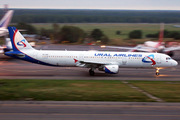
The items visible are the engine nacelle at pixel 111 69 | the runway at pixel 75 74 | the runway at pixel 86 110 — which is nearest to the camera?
the runway at pixel 86 110

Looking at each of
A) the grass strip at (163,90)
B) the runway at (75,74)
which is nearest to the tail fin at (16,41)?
the runway at (75,74)

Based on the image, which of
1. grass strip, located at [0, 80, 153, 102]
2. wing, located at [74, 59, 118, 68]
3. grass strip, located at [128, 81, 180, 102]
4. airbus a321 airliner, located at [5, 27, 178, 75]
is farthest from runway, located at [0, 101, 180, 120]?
airbus a321 airliner, located at [5, 27, 178, 75]

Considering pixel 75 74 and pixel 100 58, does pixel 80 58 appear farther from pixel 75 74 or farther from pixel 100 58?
pixel 100 58

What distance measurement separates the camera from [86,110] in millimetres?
13766

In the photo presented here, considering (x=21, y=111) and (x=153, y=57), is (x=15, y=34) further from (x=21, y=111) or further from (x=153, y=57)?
(x=153, y=57)

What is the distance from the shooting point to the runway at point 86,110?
1260 centimetres

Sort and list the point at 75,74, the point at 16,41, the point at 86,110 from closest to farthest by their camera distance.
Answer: the point at 86,110 < the point at 16,41 < the point at 75,74

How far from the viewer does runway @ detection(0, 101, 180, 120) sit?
12602mm

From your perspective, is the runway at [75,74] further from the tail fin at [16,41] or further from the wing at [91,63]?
the tail fin at [16,41]

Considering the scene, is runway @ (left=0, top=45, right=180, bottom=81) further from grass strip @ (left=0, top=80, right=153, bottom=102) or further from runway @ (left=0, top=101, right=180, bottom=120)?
runway @ (left=0, top=101, right=180, bottom=120)

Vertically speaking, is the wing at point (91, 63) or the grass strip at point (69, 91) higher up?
the wing at point (91, 63)

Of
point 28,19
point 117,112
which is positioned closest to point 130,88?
point 117,112

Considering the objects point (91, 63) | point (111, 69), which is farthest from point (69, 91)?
point (111, 69)

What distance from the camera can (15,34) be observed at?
26.7 m
